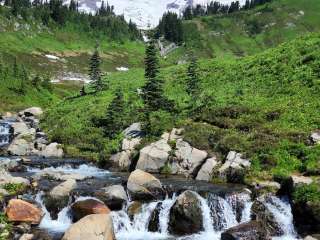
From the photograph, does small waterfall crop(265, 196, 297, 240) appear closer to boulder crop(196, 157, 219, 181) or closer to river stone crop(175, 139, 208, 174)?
boulder crop(196, 157, 219, 181)

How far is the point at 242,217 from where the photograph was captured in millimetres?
35031

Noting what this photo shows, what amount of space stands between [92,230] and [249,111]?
29.8 meters

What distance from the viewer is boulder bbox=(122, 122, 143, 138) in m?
55.5

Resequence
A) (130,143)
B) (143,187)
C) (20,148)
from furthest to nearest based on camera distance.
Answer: (20,148) → (130,143) → (143,187)

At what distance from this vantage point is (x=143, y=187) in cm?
3716

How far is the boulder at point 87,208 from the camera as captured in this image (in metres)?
33.5

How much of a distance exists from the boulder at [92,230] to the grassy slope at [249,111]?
16.8 metres

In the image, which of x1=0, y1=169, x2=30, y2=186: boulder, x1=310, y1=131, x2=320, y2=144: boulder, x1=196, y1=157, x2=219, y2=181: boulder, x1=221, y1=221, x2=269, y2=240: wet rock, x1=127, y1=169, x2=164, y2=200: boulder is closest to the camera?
x1=221, y1=221, x2=269, y2=240: wet rock

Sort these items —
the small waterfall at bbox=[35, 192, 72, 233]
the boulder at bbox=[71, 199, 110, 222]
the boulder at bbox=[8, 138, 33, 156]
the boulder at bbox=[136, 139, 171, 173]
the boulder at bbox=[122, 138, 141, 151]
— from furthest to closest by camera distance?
the boulder at bbox=[8, 138, 33, 156]
the boulder at bbox=[122, 138, 141, 151]
the boulder at bbox=[136, 139, 171, 173]
the boulder at bbox=[71, 199, 110, 222]
the small waterfall at bbox=[35, 192, 72, 233]

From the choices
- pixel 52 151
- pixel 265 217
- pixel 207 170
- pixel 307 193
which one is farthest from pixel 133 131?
pixel 307 193

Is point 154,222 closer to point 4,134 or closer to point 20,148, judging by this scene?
point 20,148

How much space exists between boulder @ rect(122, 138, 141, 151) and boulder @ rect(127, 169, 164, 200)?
45.7 feet

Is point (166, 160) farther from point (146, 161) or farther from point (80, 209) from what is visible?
point (80, 209)

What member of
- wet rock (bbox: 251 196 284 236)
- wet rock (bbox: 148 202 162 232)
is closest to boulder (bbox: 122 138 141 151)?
wet rock (bbox: 148 202 162 232)
